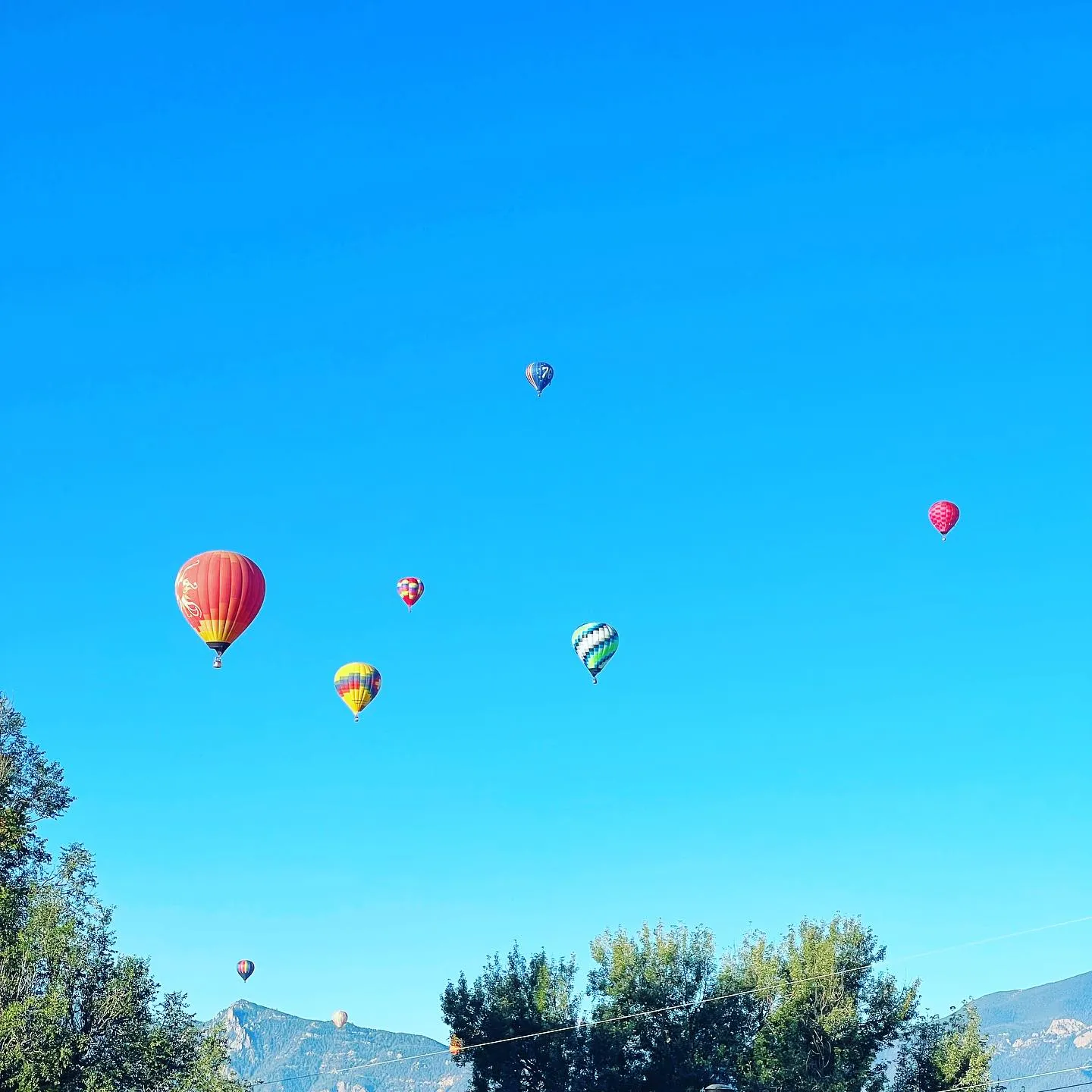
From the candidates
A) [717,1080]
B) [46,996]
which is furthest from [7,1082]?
[717,1080]

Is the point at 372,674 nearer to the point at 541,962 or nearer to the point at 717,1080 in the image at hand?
the point at 541,962

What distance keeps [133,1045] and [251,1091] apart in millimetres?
4514

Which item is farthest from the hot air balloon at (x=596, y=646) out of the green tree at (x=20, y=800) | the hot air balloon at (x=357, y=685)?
the green tree at (x=20, y=800)

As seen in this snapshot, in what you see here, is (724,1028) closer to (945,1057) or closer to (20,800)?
(945,1057)

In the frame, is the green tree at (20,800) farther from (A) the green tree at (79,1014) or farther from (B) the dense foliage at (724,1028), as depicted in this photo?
(B) the dense foliage at (724,1028)

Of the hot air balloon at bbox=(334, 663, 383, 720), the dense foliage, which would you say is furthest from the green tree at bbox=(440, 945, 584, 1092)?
the hot air balloon at bbox=(334, 663, 383, 720)

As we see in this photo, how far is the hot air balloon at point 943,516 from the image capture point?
105 meters

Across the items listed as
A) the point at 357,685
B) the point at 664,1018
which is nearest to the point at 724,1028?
the point at 664,1018

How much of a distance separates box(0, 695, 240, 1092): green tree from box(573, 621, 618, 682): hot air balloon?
2101 inches

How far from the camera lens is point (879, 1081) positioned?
84.4 meters

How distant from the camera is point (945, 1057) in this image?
85188mm

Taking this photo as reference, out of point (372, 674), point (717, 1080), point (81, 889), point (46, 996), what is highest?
point (372, 674)

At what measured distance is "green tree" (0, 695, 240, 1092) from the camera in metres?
49.6

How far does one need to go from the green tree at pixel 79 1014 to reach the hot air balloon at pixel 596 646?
5337 centimetres
